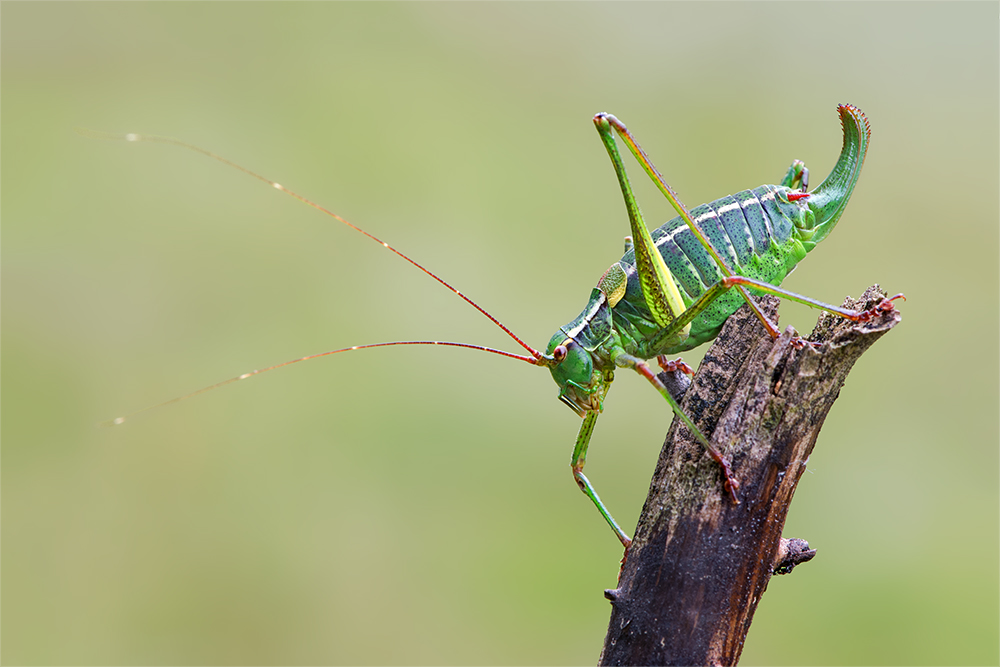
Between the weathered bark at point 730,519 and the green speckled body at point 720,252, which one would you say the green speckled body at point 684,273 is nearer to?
the green speckled body at point 720,252


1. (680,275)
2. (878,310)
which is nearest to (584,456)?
(680,275)

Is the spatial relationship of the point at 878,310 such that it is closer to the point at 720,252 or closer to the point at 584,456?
the point at 720,252

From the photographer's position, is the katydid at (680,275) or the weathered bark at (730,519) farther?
the katydid at (680,275)

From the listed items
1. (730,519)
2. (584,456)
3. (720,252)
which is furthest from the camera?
(584,456)

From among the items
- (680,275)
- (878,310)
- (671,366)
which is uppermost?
(680,275)

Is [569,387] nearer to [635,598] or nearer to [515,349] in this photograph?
[635,598]

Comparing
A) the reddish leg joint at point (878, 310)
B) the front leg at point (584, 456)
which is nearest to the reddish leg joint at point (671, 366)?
the front leg at point (584, 456)

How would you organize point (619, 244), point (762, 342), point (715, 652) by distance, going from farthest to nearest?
point (619, 244)
point (762, 342)
point (715, 652)

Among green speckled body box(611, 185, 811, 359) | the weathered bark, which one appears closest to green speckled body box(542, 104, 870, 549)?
green speckled body box(611, 185, 811, 359)

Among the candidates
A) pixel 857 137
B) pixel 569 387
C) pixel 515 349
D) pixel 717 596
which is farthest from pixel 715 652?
pixel 515 349
